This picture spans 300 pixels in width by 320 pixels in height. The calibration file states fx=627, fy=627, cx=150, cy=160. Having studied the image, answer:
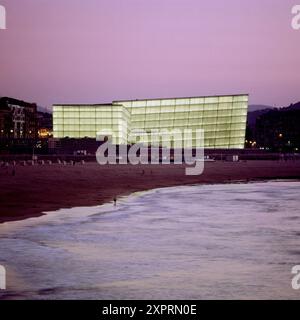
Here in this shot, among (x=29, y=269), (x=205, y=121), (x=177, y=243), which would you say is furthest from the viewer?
Result: (x=205, y=121)

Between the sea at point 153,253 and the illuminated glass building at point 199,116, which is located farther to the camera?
the illuminated glass building at point 199,116

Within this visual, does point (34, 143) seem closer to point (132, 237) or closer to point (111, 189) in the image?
point (111, 189)

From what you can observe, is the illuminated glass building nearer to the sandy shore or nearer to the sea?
the sandy shore

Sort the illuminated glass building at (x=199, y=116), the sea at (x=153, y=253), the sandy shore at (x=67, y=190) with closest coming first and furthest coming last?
the sea at (x=153, y=253) → the sandy shore at (x=67, y=190) → the illuminated glass building at (x=199, y=116)

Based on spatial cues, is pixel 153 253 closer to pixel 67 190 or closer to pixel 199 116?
pixel 67 190

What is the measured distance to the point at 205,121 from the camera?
158 meters

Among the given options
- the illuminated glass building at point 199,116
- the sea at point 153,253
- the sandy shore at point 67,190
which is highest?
the illuminated glass building at point 199,116

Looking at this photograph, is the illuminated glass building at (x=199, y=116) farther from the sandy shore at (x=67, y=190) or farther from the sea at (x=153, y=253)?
the sea at (x=153, y=253)

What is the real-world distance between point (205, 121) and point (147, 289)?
142 m

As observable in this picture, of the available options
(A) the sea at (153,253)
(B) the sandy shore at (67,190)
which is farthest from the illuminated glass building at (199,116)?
(A) the sea at (153,253)

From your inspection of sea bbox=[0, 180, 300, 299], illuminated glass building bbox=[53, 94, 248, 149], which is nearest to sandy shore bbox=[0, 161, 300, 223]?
sea bbox=[0, 180, 300, 299]

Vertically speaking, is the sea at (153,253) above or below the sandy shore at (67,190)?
below
